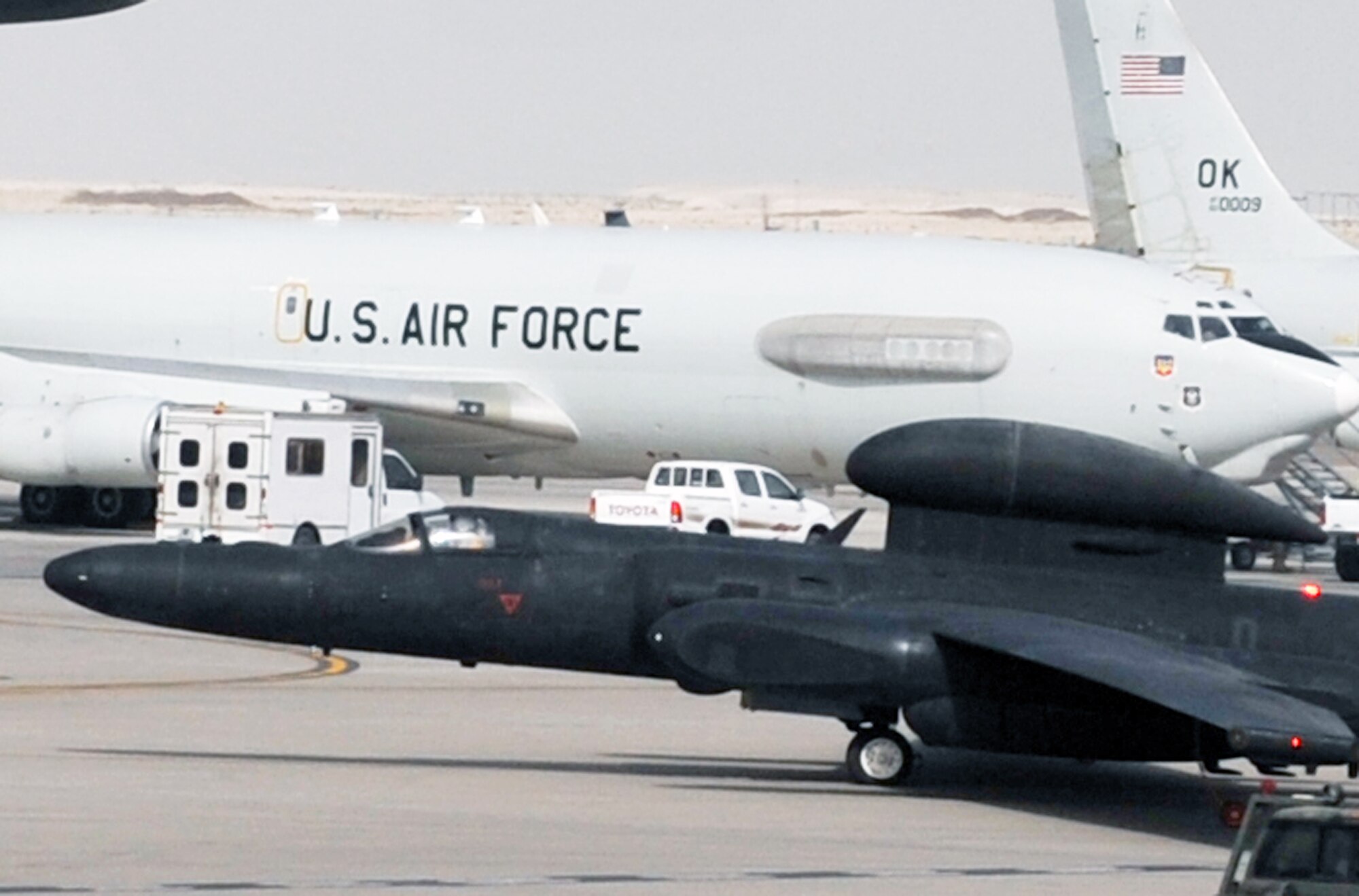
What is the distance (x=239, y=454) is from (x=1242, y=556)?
672 inches

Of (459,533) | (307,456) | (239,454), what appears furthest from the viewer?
(239,454)

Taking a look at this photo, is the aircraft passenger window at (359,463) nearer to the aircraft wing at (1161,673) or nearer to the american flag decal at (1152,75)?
the aircraft wing at (1161,673)

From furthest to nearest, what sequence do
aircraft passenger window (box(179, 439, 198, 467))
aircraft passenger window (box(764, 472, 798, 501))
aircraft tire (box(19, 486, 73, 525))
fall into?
aircraft tire (box(19, 486, 73, 525)) < aircraft passenger window (box(764, 472, 798, 501)) < aircraft passenger window (box(179, 439, 198, 467))

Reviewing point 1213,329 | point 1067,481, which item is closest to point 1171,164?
point 1213,329

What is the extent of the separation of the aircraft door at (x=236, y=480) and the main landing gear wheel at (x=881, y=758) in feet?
68.0

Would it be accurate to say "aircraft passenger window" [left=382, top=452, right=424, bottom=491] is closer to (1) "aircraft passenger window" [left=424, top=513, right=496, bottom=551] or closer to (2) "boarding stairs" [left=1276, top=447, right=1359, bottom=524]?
Result: (2) "boarding stairs" [left=1276, top=447, right=1359, bottom=524]

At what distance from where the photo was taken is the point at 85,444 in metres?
43.6

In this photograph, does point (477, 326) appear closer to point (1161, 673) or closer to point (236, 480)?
→ point (236, 480)

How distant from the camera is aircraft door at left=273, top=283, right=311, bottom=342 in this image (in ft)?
146

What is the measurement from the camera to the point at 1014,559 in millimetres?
21359

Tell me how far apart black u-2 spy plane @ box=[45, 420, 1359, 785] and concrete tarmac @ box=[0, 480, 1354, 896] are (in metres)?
0.80

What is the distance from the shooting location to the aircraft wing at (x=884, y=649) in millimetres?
19344

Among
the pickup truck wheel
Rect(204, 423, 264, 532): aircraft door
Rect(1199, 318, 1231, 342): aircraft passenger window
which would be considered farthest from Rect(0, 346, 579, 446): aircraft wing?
the pickup truck wheel

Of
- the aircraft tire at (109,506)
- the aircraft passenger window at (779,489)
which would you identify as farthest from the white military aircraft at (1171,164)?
the aircraft tire at (109,506)
